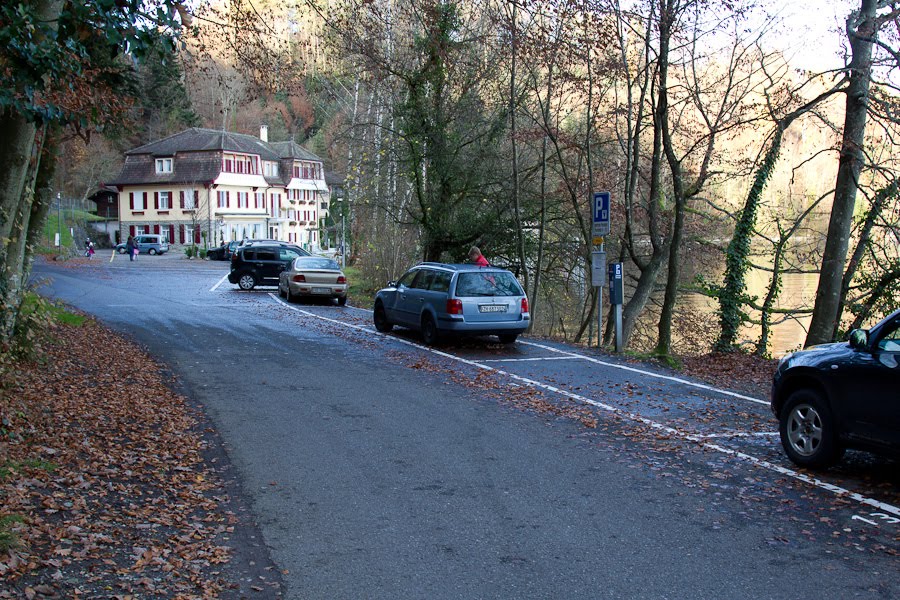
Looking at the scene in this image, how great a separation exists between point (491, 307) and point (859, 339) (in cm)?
946

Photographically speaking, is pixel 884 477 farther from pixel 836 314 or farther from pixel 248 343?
pixel 248 343

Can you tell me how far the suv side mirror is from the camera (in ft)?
23.4

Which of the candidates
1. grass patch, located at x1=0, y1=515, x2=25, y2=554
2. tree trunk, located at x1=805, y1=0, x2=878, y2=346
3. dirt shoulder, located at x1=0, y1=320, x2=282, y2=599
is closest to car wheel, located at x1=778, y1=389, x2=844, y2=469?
dirt shoulder, located at x1=0, y1=320, x2=282, y2=599

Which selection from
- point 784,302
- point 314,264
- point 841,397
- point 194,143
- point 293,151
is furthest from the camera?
point 293,151

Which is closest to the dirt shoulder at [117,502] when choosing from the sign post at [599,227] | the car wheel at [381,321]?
the car wheel at [381,321]

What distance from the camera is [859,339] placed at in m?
7.13

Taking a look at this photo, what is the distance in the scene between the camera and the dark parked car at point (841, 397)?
22.4 ft

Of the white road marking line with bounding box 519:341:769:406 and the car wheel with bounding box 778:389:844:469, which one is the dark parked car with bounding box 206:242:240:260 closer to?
the white road marking line with bounding box 519:341:769:406

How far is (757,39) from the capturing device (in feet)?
67.2

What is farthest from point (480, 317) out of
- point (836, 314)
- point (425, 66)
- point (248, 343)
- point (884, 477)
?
point (425, 66)

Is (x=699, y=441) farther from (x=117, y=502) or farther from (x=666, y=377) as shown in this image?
(x=117, y=502)

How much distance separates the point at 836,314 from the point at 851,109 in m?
4.21

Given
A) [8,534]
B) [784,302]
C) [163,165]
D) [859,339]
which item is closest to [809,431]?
[859,339]

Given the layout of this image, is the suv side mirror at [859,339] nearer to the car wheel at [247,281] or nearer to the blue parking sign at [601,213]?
the blue parking sign at [601,213]
